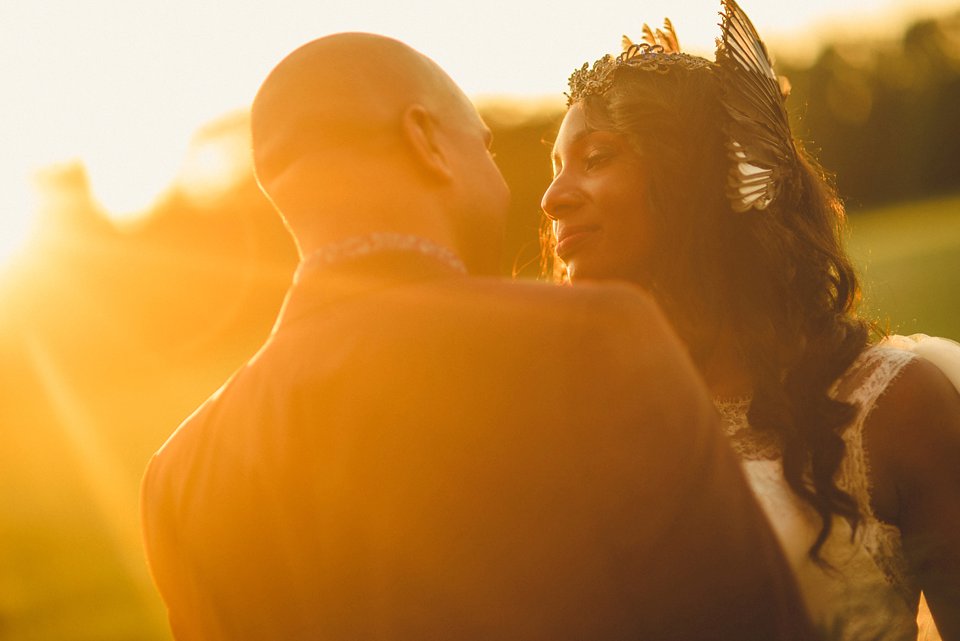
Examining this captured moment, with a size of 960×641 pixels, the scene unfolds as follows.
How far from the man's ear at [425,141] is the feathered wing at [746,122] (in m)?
1.94

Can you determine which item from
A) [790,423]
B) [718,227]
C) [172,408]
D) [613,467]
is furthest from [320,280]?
[172,408]

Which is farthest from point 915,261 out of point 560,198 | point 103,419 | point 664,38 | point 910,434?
point 910,434

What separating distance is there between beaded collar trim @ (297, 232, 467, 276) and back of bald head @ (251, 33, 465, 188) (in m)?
0.19

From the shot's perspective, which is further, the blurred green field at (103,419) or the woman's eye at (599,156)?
the blurred green field at (103,419)

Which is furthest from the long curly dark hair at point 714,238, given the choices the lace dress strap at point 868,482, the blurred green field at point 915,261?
the blurred green field at point 915,261

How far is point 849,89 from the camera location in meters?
49.0

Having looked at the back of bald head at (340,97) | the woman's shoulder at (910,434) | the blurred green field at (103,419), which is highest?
the back of bald head at (340,97)

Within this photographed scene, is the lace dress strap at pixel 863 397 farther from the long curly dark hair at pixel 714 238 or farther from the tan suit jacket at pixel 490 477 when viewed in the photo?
the tan suit jacket at pixel 490 477

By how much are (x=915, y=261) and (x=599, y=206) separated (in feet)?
118

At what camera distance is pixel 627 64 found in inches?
152

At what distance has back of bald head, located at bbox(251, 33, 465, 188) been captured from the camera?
1986 mm

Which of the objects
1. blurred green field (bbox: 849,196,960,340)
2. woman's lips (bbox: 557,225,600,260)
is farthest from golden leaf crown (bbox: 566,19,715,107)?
blurred green field (bbox: 849,196,960,340)

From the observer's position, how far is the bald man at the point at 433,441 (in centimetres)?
175

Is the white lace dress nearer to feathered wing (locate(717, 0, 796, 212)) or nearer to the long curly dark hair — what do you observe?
the long curly dark hair
